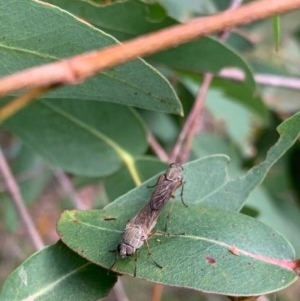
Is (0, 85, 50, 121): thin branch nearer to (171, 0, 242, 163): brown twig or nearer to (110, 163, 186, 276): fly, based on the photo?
(110, 163, 186, 276): fly

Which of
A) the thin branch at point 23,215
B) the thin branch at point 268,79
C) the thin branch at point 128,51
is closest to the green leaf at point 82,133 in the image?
the thin branch at point 23,215

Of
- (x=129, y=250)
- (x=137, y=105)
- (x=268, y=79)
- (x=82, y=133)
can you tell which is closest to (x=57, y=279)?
(x=129, y=250)

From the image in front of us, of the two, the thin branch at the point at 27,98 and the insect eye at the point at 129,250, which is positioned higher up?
the thin branch at the point at 27,98

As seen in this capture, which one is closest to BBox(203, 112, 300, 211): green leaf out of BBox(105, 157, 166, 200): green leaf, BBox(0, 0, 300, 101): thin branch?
BBox(105, 157, 166, 200): green leaf

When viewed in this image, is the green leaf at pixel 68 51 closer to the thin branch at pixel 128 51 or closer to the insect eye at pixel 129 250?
the insect eye at pixel 129 250

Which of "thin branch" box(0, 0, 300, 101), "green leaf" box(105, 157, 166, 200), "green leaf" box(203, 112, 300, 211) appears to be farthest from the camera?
"green leaf" box(105, 157, 166, 200)

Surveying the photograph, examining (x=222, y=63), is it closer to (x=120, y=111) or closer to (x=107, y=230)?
(x=120, y=111)

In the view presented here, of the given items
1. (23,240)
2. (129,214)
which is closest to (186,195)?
(129,214)
